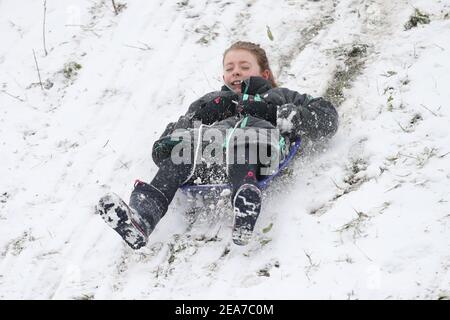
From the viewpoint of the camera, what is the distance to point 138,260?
11.3 ft

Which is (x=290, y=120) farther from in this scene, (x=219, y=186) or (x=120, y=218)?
(x=120, y=218)

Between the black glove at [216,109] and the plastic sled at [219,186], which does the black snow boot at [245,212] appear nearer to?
the plastic sled at [219,186]

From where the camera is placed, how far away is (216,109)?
14.0 ft

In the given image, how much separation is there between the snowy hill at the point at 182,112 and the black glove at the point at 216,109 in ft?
1.91

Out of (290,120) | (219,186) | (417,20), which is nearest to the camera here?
(219,186)

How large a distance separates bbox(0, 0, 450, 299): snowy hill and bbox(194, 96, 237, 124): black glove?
0.58 m

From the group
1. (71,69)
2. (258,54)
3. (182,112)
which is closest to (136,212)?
(182,112)

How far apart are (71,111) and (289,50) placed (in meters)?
2.14

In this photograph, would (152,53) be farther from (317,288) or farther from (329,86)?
(317,288)

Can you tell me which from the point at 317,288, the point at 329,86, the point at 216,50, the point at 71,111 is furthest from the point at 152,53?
the point at 317,288

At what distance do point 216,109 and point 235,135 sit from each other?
638 millimetres

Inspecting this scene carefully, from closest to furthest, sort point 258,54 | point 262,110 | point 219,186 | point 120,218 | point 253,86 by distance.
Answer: point 120,218 → point 219,186 → point 262,110 → point 253,86 → point 258,54

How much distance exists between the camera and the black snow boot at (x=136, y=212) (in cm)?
317
